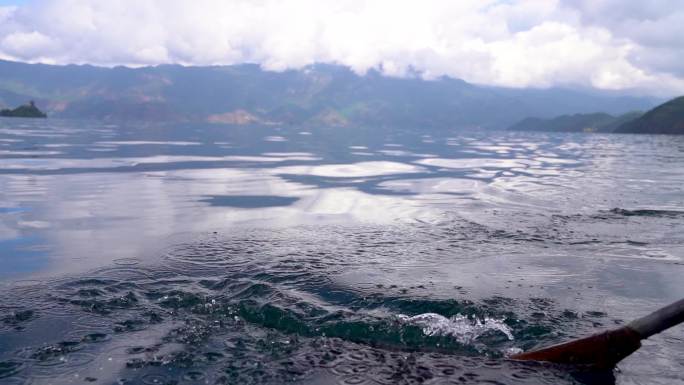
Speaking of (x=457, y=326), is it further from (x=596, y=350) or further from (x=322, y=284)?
(x=322, y=284)

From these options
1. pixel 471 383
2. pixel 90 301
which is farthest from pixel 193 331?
pixel 471 383

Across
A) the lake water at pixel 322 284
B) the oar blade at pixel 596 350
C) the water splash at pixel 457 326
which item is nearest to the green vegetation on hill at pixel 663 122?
the lake water at pixel 322 284

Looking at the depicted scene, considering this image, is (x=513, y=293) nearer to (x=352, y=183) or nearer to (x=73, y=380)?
(x=73, y=380)

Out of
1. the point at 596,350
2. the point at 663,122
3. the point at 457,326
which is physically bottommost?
the point at 457,326

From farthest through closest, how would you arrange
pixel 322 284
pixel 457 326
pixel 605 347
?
1. pixel 322 284
2. pixel 457 326
3. pixel 605 347

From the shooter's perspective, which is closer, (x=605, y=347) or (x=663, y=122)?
(x=605, y=347)

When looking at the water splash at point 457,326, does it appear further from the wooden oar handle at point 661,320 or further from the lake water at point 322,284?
the wooden oar handle at point 661,320

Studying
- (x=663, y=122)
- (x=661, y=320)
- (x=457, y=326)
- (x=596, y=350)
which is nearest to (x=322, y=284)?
(x=457, y=326)
